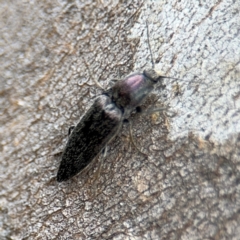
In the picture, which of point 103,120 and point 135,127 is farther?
point 103,120

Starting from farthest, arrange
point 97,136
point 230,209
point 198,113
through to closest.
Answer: point 97,136 → point 198,113 → point 230,209

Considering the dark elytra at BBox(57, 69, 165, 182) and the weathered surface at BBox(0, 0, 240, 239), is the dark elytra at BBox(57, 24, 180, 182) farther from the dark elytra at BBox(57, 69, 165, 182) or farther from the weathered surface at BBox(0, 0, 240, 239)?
the weathered surface at BBox(0, 0, 240, 239)

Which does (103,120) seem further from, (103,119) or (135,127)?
(135,127)

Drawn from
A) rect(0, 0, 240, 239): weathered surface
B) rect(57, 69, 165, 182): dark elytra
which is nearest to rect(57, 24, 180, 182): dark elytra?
rect(57, 69, 165, 182): dark elytra

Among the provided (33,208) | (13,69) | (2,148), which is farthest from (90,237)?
(13,69)

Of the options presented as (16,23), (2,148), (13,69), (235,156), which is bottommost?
(235,156)

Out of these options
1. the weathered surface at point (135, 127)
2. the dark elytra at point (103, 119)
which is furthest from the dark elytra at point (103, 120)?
the weathered surface at point (135, 127)

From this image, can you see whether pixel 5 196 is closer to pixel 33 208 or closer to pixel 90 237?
pixel 33 208

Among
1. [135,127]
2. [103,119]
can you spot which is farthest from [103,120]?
[135,127]
